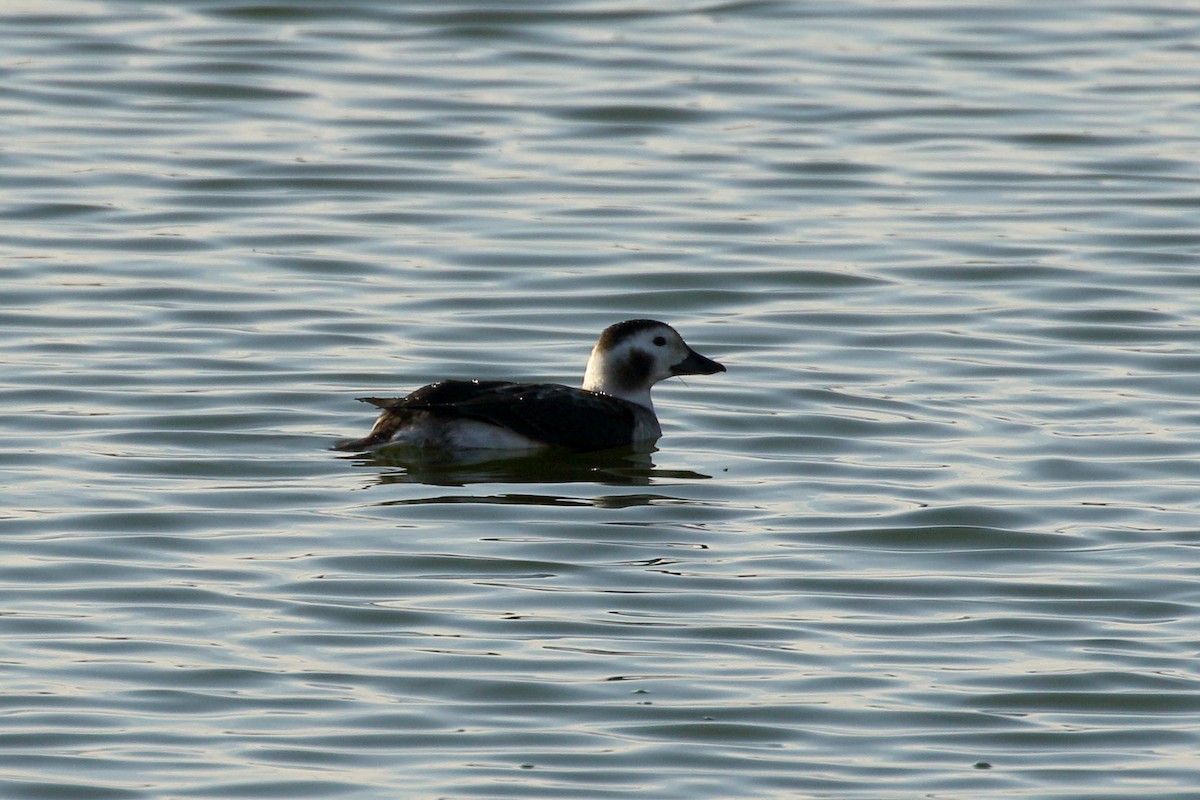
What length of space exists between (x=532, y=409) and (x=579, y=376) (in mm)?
1700

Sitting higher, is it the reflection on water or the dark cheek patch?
the dark cheek patch

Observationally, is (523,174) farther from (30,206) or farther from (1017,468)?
(1017,468)

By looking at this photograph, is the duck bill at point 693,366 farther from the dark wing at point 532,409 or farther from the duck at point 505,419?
the dark wing at point 532,409

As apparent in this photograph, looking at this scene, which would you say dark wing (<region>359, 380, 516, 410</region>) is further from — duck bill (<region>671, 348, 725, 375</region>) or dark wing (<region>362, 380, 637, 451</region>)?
duck bill (<region>671, 348, 725, 375</region>)

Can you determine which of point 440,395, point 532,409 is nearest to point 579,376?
point 532,409

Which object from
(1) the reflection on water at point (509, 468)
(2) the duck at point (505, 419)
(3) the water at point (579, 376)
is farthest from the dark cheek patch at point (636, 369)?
(1) the reflection on water at point (509, 468)

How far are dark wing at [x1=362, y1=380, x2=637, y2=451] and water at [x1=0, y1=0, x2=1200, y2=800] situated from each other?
0.63ft

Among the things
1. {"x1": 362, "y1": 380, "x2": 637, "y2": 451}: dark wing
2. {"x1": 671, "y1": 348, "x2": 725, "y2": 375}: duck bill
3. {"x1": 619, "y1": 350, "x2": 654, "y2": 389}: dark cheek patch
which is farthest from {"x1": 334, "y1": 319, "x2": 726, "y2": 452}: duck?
{"x1": 671, "y1": 348, "x2": 725, "y2": 375}: duck bill

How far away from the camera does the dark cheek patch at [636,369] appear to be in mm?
12086

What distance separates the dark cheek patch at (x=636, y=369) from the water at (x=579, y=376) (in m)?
0.35

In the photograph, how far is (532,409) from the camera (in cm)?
1125

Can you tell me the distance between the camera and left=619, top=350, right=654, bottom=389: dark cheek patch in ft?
39.7

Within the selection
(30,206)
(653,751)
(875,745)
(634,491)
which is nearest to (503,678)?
(653,751)

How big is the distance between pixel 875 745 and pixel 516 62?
13.6 meters
